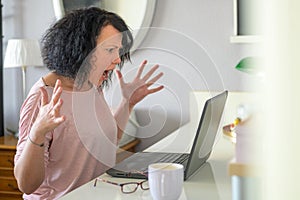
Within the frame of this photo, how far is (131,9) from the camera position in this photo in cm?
300

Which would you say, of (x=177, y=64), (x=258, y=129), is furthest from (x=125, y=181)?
(x=177, y=64)

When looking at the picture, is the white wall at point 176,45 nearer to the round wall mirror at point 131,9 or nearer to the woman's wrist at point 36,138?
the round wall mirror at point 131,9

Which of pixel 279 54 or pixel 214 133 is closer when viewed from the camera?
pixel 279 54

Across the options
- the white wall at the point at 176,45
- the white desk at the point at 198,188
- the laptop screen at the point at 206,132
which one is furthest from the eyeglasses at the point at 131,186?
the white wall at the point at 176,45

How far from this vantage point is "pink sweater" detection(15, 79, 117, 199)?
1.62 meters

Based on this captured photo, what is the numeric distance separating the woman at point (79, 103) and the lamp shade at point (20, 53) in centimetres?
121

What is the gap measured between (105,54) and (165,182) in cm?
54

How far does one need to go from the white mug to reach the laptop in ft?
0.86

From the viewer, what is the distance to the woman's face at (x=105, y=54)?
1.61 m

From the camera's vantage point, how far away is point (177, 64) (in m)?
2.88

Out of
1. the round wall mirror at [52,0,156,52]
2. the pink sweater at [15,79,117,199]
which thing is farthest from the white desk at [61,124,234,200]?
the round wall mirror at [52,0,156,52]

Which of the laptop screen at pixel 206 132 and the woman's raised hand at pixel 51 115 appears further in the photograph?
the laptop screen at pixel 206 132

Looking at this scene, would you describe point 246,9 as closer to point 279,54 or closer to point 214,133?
point 279,54

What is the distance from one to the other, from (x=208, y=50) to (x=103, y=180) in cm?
159
